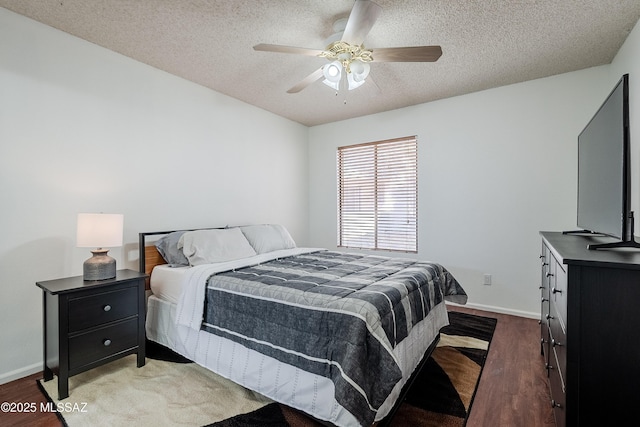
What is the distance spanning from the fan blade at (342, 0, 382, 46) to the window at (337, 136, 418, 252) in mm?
2337

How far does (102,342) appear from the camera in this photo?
2.15 m

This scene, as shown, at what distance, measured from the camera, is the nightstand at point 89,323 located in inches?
77.2

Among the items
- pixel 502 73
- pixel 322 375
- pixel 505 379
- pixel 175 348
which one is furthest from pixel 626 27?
pixel 175 348

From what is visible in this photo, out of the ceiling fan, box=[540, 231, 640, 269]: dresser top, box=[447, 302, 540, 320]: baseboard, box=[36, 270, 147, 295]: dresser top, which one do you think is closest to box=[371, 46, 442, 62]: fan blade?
the ceiling fan

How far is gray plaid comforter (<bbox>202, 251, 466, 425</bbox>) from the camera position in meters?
1.48

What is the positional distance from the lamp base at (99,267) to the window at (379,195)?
3.21 metres

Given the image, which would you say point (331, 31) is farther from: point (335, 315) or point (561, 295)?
point (561, 295)

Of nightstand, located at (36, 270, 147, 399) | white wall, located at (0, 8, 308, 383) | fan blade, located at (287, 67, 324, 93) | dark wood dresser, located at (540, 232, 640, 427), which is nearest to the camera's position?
dark wood dresser, located at (540, 232, 640, 427)

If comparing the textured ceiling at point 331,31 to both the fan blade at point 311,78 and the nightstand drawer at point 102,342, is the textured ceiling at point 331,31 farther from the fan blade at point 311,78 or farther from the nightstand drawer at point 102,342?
the nightstand drawer at point 102,342

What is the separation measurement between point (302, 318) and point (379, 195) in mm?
3023

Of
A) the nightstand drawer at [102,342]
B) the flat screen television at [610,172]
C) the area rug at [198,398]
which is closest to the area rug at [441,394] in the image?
the area rug at [198,398]

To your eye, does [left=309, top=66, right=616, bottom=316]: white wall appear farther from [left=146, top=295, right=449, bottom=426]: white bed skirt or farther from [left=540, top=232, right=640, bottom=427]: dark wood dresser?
[left=540, top=232, right=640, bottom=427]: dark wood dresser

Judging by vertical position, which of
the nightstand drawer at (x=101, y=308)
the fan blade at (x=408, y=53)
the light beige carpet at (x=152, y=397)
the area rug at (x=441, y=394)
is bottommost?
the light beige carpet at (x=152, y=397)

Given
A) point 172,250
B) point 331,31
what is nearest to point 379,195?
point 331,31
